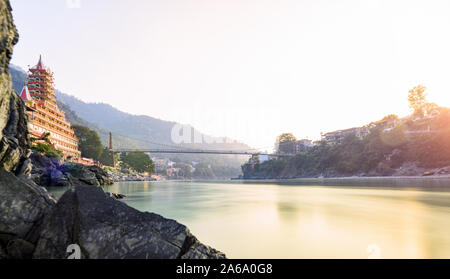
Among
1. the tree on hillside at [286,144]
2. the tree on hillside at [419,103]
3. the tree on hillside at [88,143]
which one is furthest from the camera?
the tree on hillside at [286,144]

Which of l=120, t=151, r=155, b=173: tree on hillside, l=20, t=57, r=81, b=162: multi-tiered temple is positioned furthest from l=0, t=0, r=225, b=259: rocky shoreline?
l=120, t=151, r=155, b=173: tree on hillside

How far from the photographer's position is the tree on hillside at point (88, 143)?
57125 mm

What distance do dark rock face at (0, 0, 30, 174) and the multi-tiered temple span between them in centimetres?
3377

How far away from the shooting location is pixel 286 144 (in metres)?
113

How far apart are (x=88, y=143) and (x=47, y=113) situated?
14.9 metres

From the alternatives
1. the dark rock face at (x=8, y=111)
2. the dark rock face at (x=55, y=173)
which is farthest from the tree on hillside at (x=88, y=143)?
the dark rock face at (x=8, y=111)

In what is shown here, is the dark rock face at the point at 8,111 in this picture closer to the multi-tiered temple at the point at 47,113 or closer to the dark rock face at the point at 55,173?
the dark rock face at the point at 55,173

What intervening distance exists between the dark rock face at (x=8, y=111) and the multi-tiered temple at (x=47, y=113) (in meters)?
33.8

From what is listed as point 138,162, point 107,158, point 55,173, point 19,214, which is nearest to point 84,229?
point 19,214

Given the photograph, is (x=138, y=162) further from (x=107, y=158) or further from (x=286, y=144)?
(x=286, y=144)

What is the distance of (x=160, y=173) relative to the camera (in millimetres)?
134625
